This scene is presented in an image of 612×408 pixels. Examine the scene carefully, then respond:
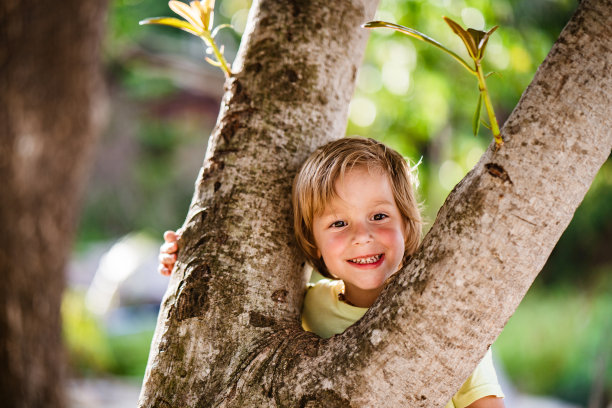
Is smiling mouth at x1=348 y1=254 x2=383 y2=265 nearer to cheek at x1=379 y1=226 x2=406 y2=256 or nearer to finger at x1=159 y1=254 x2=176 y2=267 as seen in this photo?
cheek at x1=379 y1=226 x2=406 y2=256

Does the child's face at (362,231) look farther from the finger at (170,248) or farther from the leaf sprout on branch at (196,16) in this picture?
the leaf sprout on branch at (196,16)

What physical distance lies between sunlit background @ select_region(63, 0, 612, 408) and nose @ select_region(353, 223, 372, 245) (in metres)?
0.36

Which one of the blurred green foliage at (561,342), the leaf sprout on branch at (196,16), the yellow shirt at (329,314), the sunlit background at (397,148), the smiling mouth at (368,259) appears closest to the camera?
the leaf sprout on branch at (196,16)

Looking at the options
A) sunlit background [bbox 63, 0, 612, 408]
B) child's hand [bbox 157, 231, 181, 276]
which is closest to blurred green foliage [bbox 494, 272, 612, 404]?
sunlit background [bbox 63, 0, 612, 408]

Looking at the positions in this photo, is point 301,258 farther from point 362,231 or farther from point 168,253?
point 168,253

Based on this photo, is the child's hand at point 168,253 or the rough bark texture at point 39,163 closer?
the child's hand at point 168,253

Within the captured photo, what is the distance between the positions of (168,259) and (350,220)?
0.55 metres

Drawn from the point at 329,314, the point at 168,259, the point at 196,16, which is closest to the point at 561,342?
the point at 329,314

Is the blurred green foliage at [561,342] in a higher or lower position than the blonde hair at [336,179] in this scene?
lower

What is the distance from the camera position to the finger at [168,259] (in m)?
1.65

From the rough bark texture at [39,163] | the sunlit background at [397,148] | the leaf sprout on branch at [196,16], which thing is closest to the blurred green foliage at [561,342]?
the sunlit background at [397,148]

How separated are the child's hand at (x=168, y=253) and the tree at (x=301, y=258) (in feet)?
0.41

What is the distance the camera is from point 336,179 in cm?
165

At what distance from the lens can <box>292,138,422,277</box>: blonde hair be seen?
157 cm
